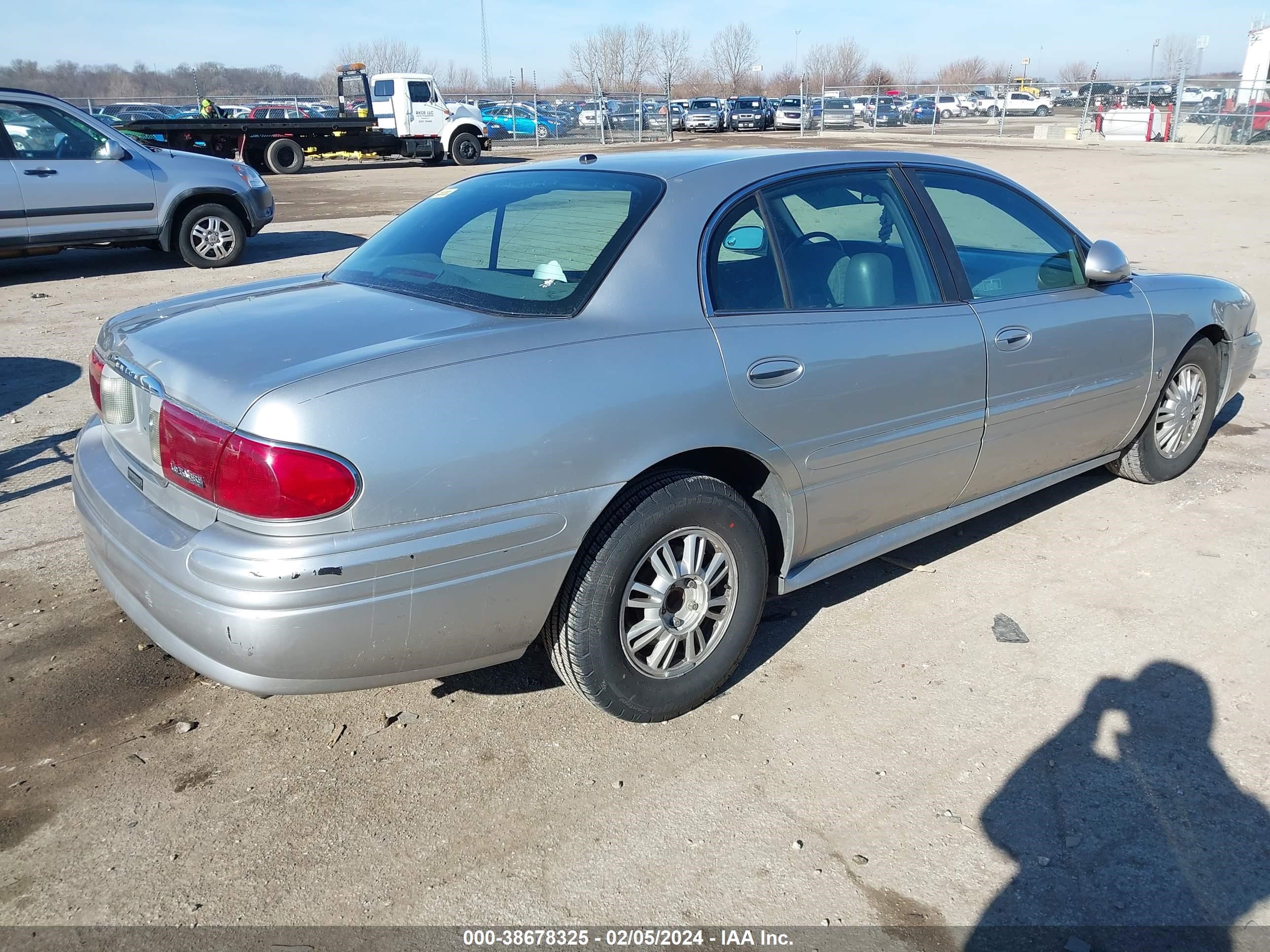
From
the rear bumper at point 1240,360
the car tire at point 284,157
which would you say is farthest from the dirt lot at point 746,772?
the car tire at point 284,157

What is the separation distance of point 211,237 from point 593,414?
9870 mm

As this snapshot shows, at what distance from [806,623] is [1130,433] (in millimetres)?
2024

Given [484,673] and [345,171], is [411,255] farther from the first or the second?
[345,171]

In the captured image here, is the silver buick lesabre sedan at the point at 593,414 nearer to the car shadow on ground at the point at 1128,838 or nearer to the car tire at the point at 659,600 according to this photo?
the car tire at the point at 659,600

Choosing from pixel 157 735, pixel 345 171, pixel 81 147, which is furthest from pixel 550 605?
pixel 345 171

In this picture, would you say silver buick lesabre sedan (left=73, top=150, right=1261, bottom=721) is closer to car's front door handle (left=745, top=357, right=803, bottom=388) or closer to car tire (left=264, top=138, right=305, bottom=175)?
car's front door handle (left=745, top=357, right=803, bottom=388)

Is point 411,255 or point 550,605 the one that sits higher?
point 411,255

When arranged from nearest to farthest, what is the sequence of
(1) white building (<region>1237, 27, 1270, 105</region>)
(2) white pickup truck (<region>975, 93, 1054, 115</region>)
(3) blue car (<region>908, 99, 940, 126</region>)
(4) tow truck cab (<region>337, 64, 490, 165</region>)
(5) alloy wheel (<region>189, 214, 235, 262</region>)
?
1. (5) alloy wheel (<region>189, 214, 235, 262</region>)
2. (4) tow truck cab (<region>337, 64, 490, 165</region>)
3. (1) white building (<region>1237, 27, 1270, 105</region>)
4. (3) blue car (<region>908, 99, 940, 126</region>)
5. (2) white pickup truck (<region>975, 93, 1054, 115</region>)

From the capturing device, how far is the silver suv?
9.70 metres

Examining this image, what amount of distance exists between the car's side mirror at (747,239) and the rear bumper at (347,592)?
0.98 meters

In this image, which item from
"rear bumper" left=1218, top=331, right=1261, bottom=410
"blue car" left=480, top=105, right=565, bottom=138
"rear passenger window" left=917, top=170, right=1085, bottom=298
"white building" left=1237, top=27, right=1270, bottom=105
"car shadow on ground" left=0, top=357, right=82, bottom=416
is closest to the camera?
"rear passenger window" left=917, top=170, right=1085, bottom=298

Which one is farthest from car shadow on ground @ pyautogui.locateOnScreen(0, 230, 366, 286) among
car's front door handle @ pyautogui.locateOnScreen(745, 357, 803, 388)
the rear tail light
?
car's front door handle @ pyautogui.locateOnScreen(745, 357, 803, 388)

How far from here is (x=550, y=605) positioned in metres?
2.70

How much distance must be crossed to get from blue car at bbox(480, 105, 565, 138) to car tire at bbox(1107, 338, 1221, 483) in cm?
3563
